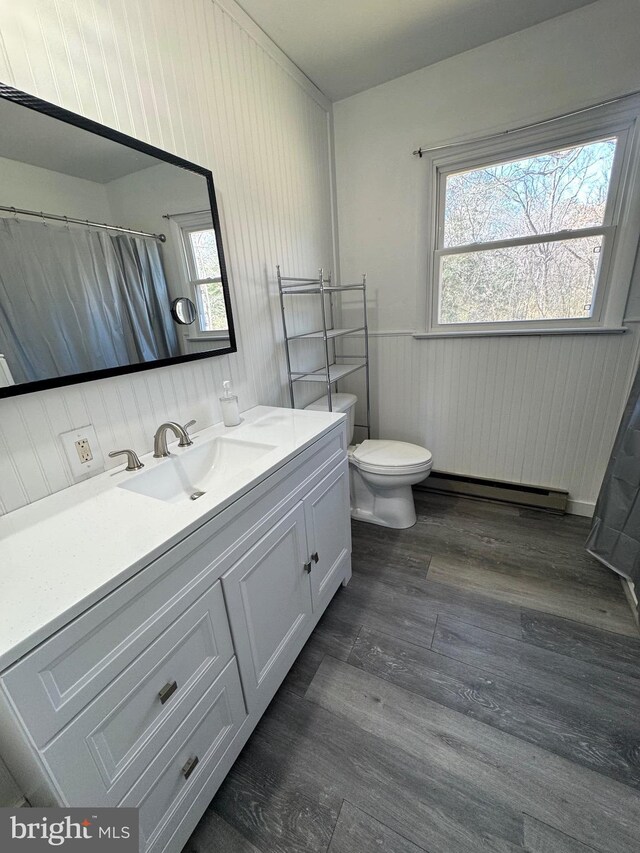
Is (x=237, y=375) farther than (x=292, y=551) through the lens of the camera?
Yes

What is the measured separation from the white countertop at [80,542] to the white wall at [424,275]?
1475mm

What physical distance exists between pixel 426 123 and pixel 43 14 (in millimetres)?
1752

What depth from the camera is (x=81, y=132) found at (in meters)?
0.95

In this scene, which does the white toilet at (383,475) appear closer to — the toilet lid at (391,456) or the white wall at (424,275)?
the toilet lid at (391,456)

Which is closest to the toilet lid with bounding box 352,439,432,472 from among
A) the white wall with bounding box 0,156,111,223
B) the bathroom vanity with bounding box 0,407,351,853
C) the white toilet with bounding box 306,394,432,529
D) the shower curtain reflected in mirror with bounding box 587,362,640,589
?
the white toilet with bounding box 306,394,432,529

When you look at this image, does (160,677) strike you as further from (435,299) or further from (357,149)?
(357,149)

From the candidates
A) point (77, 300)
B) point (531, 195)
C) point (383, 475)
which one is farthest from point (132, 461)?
point (531, 195)

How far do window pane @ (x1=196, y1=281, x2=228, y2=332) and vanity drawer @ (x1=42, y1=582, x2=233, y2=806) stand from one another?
38.7 inches

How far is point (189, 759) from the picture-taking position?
851 mm

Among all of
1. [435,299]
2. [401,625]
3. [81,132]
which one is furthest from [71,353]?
[435,299]

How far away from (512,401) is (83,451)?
216 centimetres

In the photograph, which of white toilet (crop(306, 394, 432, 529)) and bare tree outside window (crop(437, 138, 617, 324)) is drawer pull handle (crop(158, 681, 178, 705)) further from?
bare tree outside window (crop(437, 138, 617, 324))

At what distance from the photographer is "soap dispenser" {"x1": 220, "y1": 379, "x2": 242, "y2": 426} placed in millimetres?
1412

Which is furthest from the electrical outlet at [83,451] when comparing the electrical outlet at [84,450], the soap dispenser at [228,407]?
the soap dispenser at [228,407]
